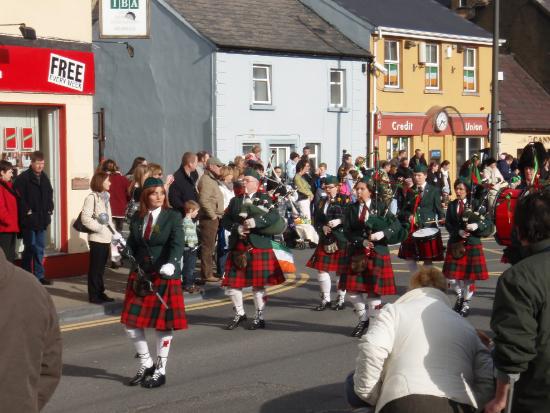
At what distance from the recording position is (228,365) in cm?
959

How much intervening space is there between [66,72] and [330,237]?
5.33 m

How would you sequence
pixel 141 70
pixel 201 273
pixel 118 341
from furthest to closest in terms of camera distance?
pixel 141 70
pixel 201 273
pixel 118 341

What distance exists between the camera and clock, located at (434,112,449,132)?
1396 inches

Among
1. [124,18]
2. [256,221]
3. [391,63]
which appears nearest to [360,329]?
[256,221]

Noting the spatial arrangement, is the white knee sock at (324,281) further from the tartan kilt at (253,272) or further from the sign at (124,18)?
the sign at (124,18)

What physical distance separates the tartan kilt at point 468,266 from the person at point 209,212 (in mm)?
4106

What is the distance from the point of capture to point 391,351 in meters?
4.98

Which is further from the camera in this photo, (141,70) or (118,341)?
(141,70)

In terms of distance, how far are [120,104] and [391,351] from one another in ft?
90.4

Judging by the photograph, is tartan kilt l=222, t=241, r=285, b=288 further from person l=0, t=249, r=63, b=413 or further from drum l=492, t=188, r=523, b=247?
person l=0, t=249, r=63, b=413

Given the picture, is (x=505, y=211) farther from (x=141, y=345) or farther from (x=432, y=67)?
(x=432, y=67)

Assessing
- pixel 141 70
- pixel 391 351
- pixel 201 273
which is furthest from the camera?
pixel 141 70

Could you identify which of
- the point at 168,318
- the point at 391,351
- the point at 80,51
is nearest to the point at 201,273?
the point at 80,51

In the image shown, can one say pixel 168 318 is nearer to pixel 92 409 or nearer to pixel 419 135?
pixel 92 409
